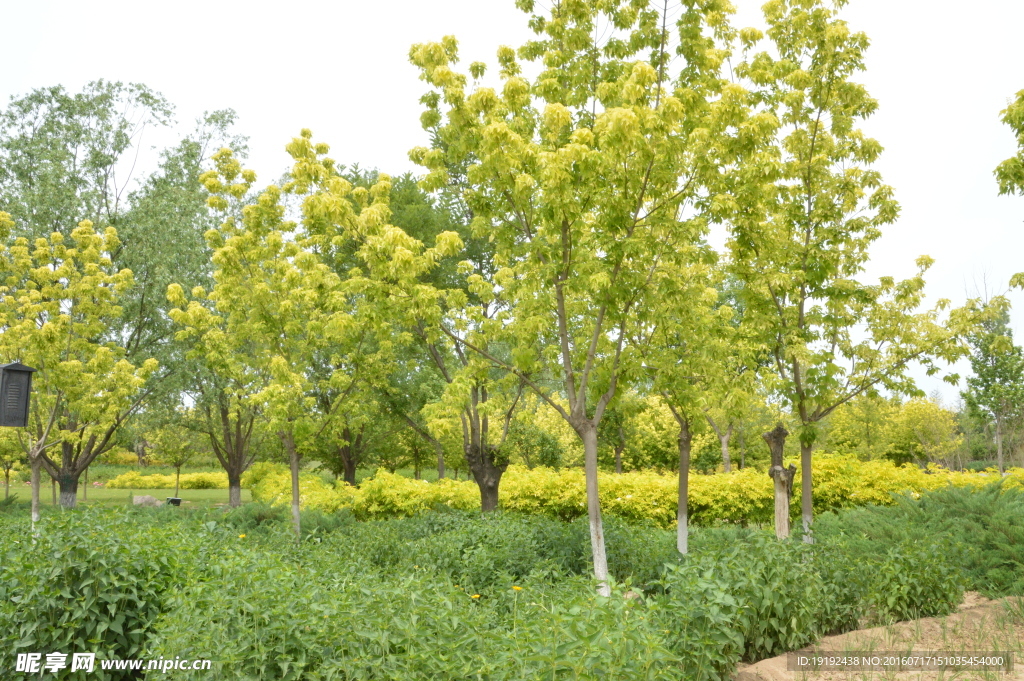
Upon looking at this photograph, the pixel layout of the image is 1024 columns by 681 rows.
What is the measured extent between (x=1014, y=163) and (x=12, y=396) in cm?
1137

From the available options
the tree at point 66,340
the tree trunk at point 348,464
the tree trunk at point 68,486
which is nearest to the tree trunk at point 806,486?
the tree at point 66,340

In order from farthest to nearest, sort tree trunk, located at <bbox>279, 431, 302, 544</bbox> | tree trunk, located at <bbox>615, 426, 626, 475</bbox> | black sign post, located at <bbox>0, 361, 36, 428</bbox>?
tree trunk, located at <bbox>615, 426, 626, 475</bbox>, tree trunk, located at <bbox>279, 431, 302, 544</bbox>, black sign post, located at <bbox>0, 361, 36, 428</bbox>

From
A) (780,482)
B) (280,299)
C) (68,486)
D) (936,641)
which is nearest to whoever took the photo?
(936,641)

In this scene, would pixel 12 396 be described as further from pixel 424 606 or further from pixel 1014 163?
pixel 1014 163

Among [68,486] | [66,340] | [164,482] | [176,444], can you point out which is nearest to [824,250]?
[66,340]

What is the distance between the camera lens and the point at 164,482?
36031mm

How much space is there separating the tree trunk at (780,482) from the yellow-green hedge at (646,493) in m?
4.94

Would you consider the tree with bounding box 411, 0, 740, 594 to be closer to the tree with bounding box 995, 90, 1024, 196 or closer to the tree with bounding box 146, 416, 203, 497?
Result: the tree with bounding box 995, 90, 1024, 196

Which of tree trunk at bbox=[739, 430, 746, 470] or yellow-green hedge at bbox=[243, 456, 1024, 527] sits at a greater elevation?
tree trunk at bbox=[739, 430, 746, 470]

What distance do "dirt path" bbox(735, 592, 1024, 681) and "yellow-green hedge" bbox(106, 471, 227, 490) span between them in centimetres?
3639

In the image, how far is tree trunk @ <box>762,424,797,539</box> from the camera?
367 inches

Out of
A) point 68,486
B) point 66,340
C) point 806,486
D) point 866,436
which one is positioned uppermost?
point 66,340

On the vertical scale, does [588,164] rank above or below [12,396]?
above

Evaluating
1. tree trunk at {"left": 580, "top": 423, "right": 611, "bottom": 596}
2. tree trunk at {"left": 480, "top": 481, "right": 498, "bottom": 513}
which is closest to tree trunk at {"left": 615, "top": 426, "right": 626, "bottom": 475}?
tree trunk at {"left": 480, "top": 481, "right": 498, "bottom": 513}
